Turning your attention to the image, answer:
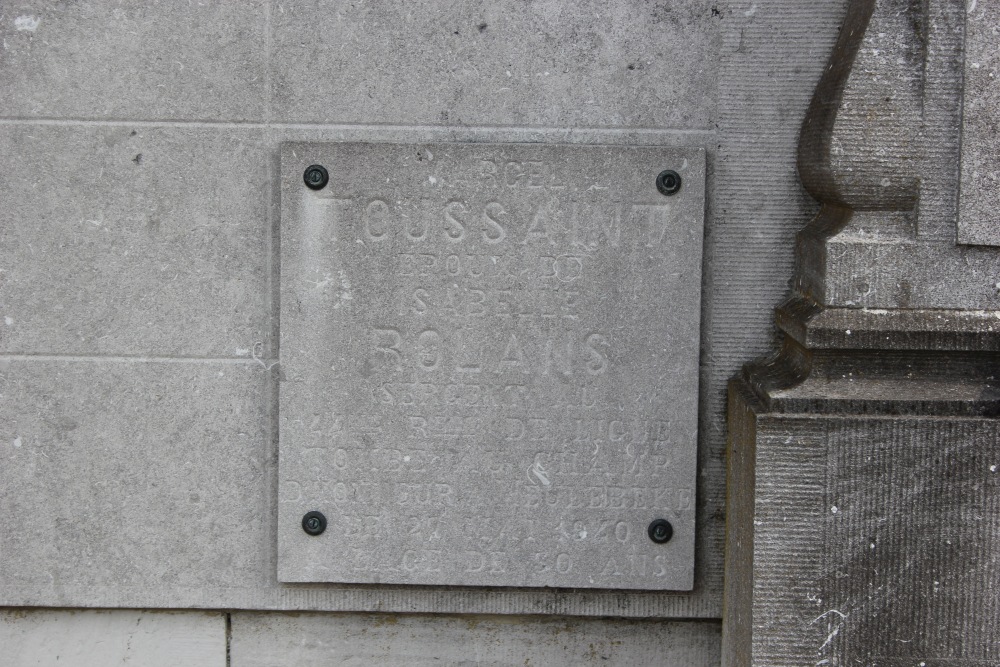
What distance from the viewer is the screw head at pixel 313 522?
8.72 feet

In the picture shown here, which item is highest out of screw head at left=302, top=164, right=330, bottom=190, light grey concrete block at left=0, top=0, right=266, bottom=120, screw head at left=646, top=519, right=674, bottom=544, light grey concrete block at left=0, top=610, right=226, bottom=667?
light grey concrete block at left=0, top=0, right=266, bottom=120

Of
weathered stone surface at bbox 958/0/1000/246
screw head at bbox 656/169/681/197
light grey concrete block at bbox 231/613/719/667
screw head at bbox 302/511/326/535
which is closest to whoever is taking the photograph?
weathered stone surface at bbox 958/0/1000/246

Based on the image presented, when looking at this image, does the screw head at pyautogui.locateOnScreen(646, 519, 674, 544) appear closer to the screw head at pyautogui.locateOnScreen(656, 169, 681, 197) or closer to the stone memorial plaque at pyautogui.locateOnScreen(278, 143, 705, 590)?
the stone memorial plaque at pyautogui.locateOnScreen(278, 143, 705, 590)

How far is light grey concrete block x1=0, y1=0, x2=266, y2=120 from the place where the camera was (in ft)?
8.65

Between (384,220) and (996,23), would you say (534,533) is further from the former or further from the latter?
(996,23)

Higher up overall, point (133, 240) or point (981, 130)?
point (981, 130)

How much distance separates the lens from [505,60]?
8.59 ft

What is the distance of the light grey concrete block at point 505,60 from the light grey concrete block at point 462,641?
156cm

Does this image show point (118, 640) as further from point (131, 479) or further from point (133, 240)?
point (133, 240)

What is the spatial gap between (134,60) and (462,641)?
206 centimetres

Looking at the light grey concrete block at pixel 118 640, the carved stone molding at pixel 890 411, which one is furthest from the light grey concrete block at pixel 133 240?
the carved stone molding at pixel 890 411

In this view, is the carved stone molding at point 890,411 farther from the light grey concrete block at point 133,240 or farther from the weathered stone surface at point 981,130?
the light grey concrete block at point 133,240

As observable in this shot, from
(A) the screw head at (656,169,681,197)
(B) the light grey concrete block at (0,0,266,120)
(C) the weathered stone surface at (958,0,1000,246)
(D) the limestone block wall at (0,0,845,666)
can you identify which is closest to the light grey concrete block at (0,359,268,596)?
(D) the limestone block wall at (0,0,845,666)

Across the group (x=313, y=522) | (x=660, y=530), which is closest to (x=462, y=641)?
(x=313, y=522)
